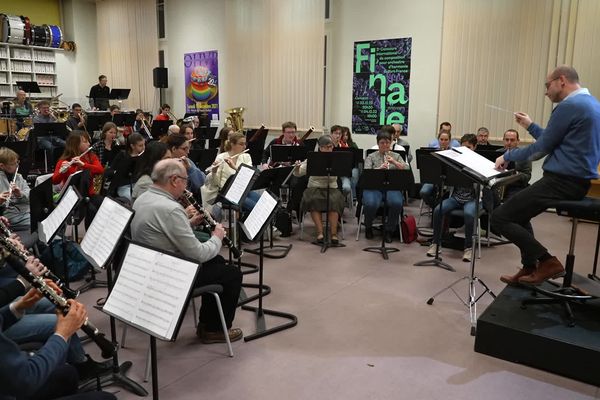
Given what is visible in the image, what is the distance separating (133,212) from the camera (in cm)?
279

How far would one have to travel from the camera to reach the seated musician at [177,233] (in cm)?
295

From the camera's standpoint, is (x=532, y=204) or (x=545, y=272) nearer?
(x=532, y=204)

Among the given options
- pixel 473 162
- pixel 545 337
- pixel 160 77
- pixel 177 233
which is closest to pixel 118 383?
pixel 177 233

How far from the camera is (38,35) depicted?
12.7 metres

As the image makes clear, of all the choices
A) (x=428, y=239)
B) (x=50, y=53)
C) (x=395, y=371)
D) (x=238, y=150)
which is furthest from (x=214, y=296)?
(x=50, y=53)

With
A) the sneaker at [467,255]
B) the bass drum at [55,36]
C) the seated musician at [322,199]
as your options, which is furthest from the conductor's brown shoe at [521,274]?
the bass drum at [55,36]

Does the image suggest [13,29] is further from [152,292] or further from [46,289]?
[152,292]

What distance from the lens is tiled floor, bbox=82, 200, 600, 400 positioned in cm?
291

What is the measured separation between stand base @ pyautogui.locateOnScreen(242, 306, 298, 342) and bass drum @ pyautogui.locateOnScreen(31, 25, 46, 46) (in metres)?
11.9

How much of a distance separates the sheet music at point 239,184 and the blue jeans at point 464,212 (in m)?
2.44

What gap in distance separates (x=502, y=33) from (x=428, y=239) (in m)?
3.96

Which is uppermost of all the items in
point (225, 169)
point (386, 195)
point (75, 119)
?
point (75, 119)

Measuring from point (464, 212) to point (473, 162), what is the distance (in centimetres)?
215

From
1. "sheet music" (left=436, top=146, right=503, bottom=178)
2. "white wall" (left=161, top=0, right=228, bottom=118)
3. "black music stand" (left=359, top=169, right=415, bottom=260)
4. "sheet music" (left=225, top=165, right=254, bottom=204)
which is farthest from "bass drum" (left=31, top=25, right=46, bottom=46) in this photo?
"sheet music" (left=436, top=146, right=503, bottom=178)
